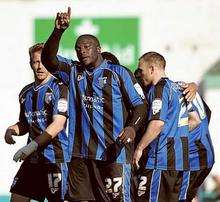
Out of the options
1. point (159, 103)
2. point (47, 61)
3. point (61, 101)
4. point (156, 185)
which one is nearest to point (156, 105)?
point (159, 103)

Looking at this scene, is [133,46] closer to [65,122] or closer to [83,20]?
[83,20]

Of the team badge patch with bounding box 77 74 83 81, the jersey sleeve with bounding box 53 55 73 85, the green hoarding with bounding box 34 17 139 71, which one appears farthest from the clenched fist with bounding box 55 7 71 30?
the green hoarding with bounding box 34 17 139 71

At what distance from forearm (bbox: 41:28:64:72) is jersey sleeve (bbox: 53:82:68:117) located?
0.67 metres

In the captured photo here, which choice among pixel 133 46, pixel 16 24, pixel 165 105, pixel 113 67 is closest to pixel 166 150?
pixel 165 105

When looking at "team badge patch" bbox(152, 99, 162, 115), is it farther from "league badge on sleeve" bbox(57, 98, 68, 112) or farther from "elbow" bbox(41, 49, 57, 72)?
"elbow" bbox(41, 49, 57, 72)

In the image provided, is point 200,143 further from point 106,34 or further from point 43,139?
point 106,34

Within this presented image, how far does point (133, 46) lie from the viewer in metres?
24.0

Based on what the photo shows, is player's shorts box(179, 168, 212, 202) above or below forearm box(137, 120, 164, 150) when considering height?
below

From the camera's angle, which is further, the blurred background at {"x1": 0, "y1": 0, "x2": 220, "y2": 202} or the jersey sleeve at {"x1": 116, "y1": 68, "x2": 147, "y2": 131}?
the blurred background at {"x1": 0, "y1": 0, "x2": 220, "y2": 202}

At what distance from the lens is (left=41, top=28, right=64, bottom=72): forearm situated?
9766 mm

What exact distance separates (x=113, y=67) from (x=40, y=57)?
0.80 m

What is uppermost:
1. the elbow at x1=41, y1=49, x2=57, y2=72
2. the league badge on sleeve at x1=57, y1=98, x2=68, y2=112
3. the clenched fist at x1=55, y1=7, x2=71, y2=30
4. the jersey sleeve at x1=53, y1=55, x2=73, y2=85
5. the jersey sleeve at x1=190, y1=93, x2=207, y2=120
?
the clenched fist at x1=55, y1=7, x2=71, y2=30

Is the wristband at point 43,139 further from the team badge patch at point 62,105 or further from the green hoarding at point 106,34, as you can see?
the green hoarding at point 106,34

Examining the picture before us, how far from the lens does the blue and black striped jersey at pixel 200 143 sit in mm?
11348
